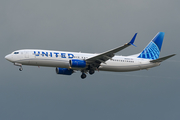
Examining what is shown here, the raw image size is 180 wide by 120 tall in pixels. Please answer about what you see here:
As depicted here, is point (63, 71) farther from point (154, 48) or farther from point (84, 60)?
point (154, 48)

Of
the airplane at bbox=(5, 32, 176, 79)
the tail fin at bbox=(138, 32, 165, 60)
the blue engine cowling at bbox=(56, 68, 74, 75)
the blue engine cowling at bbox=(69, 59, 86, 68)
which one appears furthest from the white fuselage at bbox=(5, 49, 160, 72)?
the tail fin at bbox=(138, 32, 165, 60)

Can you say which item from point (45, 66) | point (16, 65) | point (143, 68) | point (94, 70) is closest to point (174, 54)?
point (143, 68)

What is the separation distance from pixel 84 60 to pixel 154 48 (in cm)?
1727

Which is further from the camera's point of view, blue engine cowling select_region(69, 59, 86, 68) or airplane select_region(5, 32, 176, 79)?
blue engine cowling select_region(69, 59, 86, 68)

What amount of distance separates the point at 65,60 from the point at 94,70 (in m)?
6.12

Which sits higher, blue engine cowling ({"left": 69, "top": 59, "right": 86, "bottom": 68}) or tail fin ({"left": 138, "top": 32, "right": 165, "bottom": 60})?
tail fin ({"left": 138, "top": 32, "right": 165, "bottom": 60})

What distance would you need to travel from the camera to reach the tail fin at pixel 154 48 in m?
63.9

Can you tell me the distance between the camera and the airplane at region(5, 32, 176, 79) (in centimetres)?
5384

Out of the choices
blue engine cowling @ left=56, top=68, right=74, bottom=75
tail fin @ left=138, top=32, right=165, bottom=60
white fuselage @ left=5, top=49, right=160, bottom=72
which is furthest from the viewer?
tail fin @ left=138, top=32, right=165, bottom=60

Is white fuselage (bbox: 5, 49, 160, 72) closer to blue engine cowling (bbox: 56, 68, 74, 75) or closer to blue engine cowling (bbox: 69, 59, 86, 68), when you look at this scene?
blue engine cowling (bbox: 69, 59, 86, 68)

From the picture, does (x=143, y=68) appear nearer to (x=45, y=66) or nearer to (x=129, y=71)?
(x=129, y=71)

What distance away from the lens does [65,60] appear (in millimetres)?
55094

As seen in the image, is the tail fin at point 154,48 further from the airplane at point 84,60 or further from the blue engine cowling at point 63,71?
the blue engine cowling at point 63,71

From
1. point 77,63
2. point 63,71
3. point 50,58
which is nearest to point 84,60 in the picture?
point 77,63
